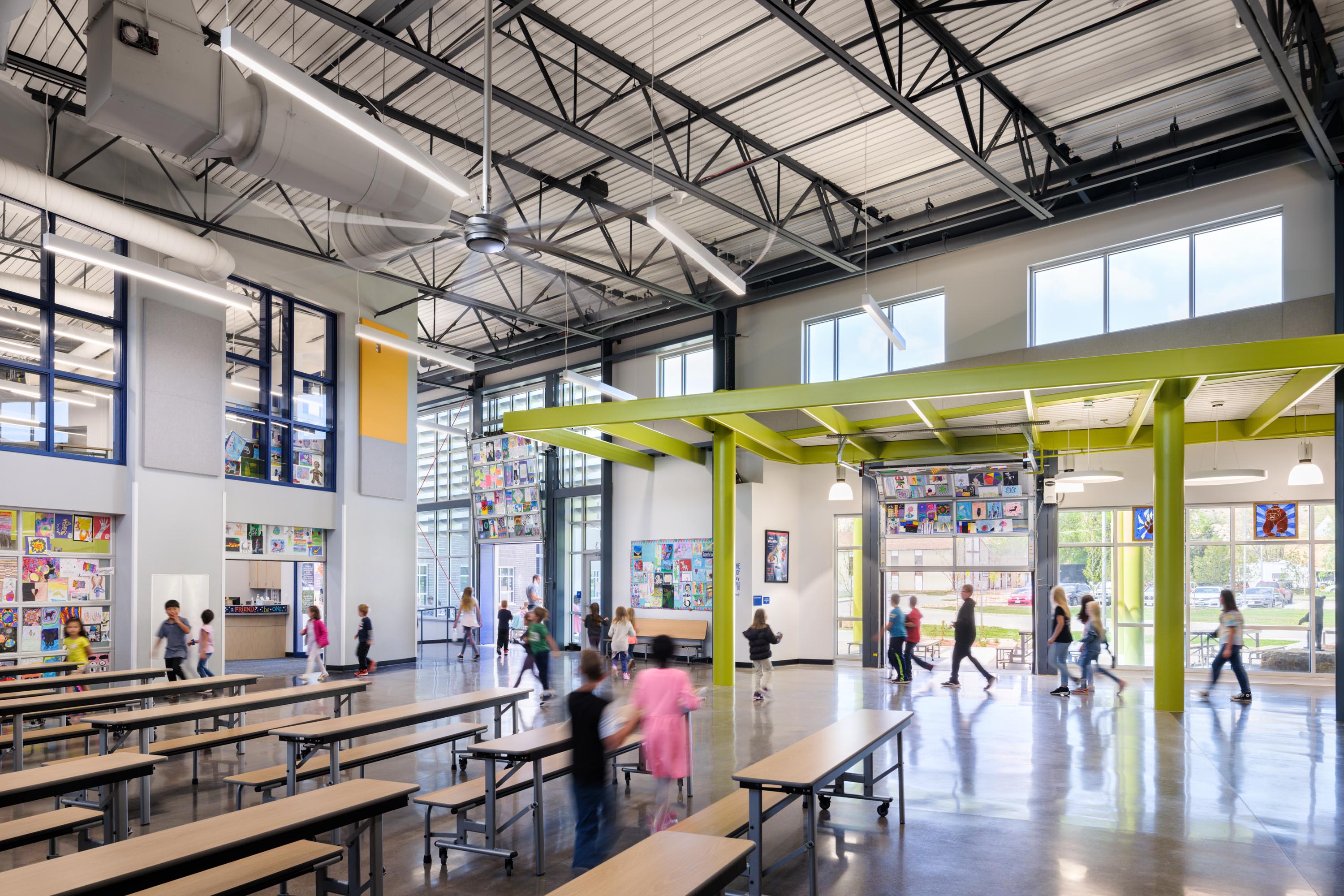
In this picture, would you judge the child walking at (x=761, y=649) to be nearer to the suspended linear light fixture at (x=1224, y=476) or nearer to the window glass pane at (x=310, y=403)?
the suspended linear light fixture at (x=1224, y=476)

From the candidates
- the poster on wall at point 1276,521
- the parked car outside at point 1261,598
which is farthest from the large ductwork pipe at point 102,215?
the parked car outside at point 1261,598

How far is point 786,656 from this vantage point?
54.5 feet

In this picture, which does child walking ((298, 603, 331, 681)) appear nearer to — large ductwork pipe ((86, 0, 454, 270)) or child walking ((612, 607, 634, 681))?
child walking ((612, 607, 634, 681))

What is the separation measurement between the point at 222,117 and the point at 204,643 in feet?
24.8

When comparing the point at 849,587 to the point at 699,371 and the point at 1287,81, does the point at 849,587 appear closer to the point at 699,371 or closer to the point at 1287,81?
the point at 699,371

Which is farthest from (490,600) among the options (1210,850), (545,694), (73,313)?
(1210,850)

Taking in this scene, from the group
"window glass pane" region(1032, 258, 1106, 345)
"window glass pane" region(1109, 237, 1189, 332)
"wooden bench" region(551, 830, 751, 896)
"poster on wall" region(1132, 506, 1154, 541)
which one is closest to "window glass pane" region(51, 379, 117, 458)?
"wooden bench" region(551, 830, 751, 896)

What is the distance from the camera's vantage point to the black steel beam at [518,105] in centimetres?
751

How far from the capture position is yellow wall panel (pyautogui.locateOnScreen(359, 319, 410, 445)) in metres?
16.3

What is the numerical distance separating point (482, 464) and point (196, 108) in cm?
1581

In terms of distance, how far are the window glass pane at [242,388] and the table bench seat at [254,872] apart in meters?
11.9

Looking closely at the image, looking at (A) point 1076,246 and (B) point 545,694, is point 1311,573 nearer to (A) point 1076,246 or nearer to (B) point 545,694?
(A) point 1076,246

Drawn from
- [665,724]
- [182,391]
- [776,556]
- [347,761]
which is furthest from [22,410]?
[776,556]

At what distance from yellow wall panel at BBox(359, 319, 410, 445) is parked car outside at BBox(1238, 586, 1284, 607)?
15152 mm
